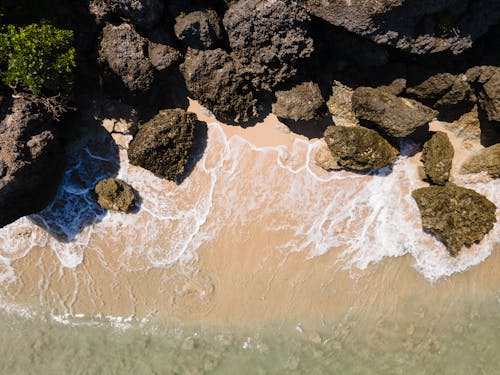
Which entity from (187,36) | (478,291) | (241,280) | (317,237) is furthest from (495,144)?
(187,36)

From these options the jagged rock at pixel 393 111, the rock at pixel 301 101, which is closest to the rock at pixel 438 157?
the jagged rock at pixel 393 111

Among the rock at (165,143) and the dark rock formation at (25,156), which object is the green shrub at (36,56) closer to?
the dark rock formation at (25,156)

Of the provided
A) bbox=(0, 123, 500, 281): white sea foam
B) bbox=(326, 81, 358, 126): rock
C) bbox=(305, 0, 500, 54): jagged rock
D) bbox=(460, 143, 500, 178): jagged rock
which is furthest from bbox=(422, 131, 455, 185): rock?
bbox=(305, 0, 500, 54): jagged rock

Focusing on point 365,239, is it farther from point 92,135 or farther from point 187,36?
point 92,135

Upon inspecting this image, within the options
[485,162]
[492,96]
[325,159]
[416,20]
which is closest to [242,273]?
[325,159]

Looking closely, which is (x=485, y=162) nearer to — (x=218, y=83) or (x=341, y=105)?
(x=341, y=105)

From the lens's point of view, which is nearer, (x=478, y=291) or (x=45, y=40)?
(x=45, y=40)
